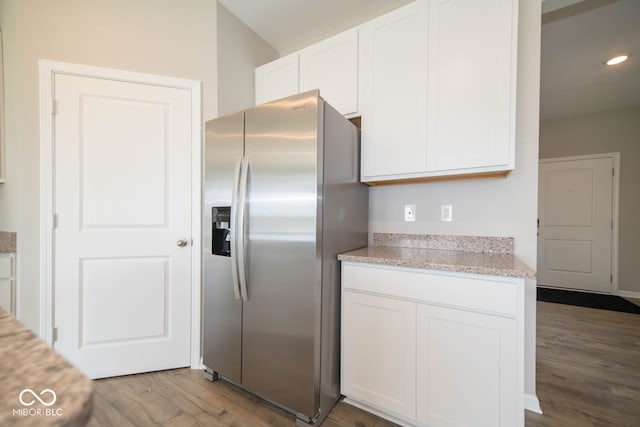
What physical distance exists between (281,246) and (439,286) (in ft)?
2.82

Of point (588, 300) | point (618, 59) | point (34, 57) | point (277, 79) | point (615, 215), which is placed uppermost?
point (618, 59)

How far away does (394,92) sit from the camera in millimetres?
1782

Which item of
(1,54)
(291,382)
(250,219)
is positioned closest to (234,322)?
(291,382)

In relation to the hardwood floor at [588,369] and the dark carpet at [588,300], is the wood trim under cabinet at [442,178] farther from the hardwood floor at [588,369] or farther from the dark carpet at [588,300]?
the dark carpet at [588,300]

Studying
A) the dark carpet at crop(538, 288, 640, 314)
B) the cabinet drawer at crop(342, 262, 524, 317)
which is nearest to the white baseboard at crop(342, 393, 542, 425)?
the cabinet drawer at crop(342, 262, 524, 317)

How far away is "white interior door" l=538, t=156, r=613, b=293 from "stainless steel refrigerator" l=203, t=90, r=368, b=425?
14.2ft

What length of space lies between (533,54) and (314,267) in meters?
1.83

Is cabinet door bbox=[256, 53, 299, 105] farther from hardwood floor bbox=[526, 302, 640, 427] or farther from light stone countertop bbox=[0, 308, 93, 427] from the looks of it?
hardwood floor bbox=[526, 302, 640, 427]

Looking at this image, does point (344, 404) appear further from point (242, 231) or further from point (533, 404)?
point (242, 231)

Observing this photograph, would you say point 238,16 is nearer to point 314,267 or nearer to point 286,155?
point 286,155

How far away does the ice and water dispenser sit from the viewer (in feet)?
5.92

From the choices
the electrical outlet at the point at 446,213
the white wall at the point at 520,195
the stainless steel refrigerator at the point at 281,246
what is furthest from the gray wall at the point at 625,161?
the stainless steel refrigerator at the point at 281,246

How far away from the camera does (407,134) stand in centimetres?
175

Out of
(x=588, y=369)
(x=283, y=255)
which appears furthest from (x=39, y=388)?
(x=588, y=369)
